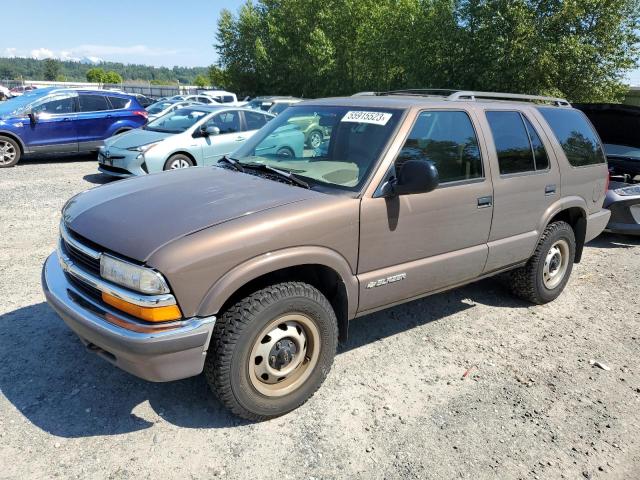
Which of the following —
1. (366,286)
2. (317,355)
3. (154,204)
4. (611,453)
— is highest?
(154,204)

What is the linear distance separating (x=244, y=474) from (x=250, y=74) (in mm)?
38267

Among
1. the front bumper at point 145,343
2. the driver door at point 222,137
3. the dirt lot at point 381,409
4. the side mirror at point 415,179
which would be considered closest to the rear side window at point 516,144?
the side mirror at point 415,179

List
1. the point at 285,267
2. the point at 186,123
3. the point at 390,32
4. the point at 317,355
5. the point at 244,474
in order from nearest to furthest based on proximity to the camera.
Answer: the point at 244,474
the point at 285,267
the point at 317,355
the point at 186,123
the point at 390,32

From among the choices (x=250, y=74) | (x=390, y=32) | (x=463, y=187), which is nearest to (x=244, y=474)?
(x=463, y=187)

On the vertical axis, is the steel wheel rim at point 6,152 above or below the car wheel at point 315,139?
below

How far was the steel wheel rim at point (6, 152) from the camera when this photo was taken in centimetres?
1136

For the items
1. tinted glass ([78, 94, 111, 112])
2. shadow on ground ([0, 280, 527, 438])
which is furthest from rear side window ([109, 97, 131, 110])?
shadow on ground ([0, 280, 527, 438])

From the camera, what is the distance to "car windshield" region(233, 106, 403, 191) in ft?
11.1

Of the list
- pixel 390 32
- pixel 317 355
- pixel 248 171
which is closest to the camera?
pixel 317 355

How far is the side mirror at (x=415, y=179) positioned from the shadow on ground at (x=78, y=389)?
140 centimetres

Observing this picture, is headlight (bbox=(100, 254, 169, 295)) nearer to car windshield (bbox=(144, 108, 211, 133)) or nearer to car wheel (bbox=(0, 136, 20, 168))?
car windshield (bbox=(144, 108, 211, 133))

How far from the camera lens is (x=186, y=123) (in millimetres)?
10250

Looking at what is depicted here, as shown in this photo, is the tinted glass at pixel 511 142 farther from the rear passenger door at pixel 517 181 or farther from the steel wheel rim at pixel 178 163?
the steel wheel rim at pixel 178 163

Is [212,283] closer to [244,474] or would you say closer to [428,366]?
[244,474]
